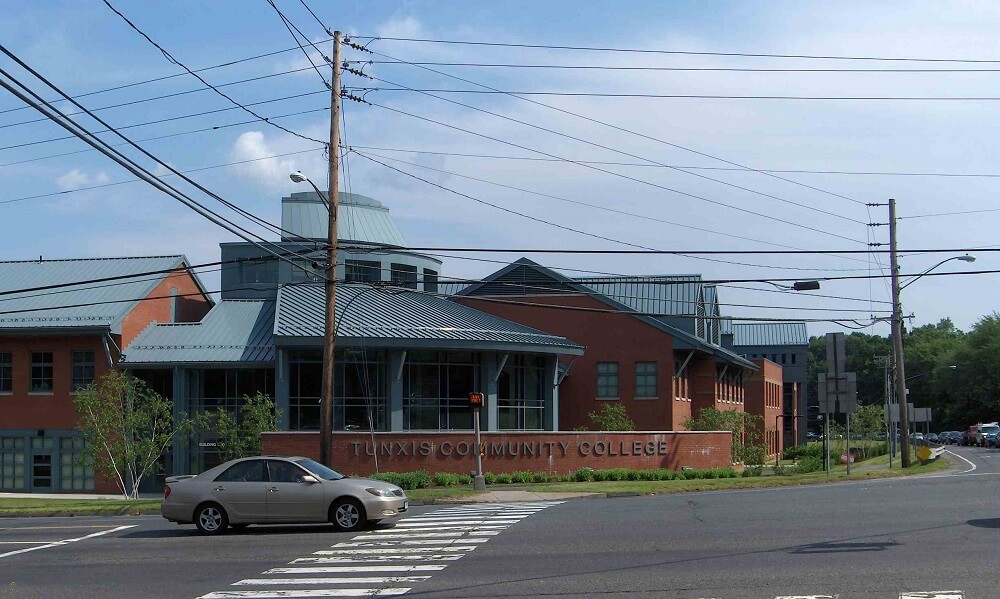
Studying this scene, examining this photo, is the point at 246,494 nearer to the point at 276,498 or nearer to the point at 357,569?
the point at 276,498

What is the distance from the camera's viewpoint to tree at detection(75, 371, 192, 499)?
38.2 m

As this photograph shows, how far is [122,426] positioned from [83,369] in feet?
15.7

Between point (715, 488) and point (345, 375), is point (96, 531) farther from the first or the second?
point (345, 375)

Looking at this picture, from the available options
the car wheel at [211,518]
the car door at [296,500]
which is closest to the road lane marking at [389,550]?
the car door at [296,500]

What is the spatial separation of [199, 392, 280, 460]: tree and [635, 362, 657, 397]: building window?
17695 mm

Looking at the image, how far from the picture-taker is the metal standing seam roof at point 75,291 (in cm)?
4153

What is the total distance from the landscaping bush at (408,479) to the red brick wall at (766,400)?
3690cm

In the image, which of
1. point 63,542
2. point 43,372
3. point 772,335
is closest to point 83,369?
point 43,372

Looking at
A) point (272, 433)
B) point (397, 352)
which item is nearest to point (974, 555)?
point (272, 433)

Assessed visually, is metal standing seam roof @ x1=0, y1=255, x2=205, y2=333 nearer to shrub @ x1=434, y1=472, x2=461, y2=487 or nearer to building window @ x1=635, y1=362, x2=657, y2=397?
shrub @ x1=434, y1=472, x2=461, y2=487

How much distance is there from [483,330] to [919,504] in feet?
72.3

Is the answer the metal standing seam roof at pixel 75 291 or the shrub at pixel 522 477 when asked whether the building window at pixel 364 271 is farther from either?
the shrub at pixel 522 477

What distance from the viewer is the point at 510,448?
36.9m

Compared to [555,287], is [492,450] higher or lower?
lower
